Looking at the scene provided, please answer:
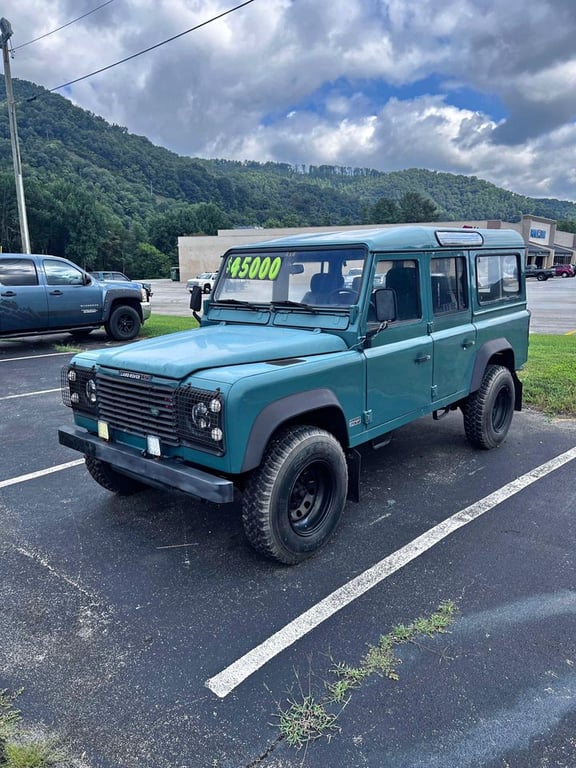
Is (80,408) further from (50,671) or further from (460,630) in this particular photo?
(460,630)

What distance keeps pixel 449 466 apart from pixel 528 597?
2.04 m

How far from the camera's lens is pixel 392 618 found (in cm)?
293

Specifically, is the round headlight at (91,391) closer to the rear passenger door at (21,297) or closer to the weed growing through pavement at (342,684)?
the weed growing through pavement at (342,684)

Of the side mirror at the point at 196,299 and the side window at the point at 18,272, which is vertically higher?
the side window at the point at 18,272

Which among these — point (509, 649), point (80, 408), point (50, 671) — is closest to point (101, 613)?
point (50, 671)

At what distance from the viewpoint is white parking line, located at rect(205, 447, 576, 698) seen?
254 cm

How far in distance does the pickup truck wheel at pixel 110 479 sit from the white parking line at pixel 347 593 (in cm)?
199

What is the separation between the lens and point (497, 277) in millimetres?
5594

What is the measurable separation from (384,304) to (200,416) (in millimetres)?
1586

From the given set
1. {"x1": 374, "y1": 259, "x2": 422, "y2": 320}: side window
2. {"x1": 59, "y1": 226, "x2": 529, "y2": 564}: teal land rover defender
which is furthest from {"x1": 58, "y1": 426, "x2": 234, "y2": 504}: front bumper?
{"x1": 374, "y1": 259, "x2": 422, "y2": 320}: side window

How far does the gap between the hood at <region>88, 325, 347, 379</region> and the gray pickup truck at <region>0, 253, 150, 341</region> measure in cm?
797

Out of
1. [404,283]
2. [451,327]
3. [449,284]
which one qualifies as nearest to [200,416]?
[404,283]

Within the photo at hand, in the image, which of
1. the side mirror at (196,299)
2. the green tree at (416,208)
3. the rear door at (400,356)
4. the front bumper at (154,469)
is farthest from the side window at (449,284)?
the green tree at (416,208)

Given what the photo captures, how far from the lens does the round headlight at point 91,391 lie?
3.77 m
